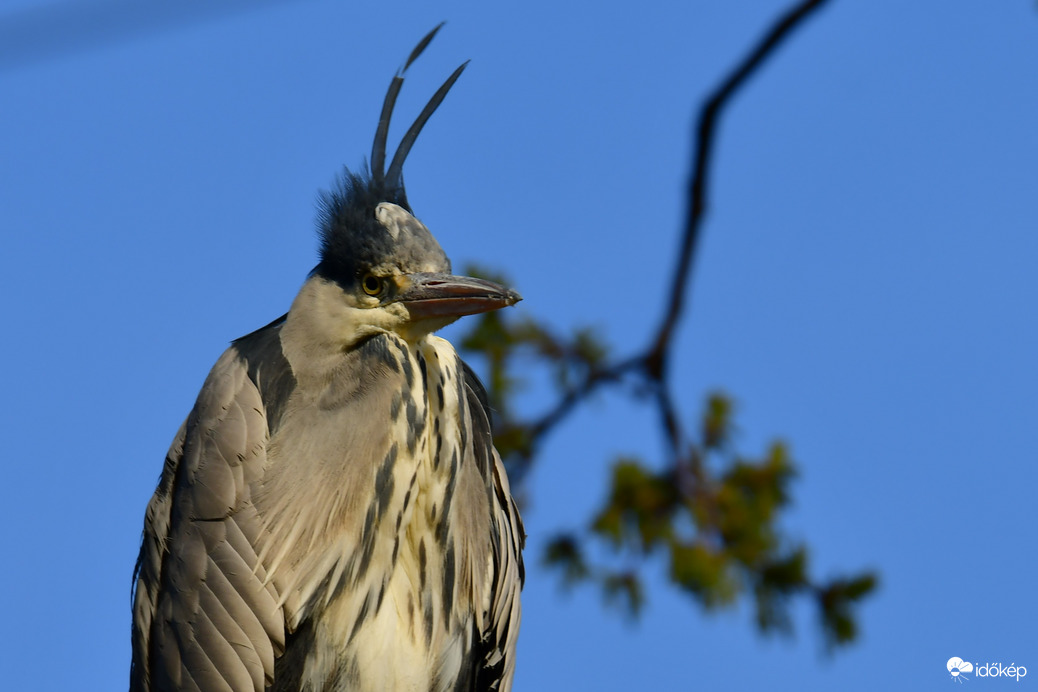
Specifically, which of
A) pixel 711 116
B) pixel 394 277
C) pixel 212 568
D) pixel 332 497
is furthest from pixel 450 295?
pixel 212 568

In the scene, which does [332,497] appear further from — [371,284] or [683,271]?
[683,271]

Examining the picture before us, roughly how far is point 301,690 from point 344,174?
119 cm

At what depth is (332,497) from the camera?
110 inches

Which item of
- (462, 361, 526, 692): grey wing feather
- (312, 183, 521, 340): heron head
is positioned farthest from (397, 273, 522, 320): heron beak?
(462, 361, 526, 692): grey wing feather

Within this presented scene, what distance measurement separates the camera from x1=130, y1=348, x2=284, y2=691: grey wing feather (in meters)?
2.71

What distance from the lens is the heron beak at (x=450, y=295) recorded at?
2.68 metres

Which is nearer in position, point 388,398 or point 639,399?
point 388,398

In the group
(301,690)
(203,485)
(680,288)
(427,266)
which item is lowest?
(301,690)

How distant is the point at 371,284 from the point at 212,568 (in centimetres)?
71

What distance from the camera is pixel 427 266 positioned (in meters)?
2.80

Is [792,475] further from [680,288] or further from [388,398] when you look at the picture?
[388,398]

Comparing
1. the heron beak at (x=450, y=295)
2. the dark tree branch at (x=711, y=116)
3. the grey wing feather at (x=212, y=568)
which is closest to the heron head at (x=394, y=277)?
the heron beak at (x=450, y=295)

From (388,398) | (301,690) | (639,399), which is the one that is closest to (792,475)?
(639,399)

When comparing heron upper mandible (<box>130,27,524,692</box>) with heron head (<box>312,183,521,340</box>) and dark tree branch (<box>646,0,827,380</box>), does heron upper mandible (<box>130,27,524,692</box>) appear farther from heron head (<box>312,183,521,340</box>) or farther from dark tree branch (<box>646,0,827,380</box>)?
dark tree branch (<box>646,0,827,380</box>)
